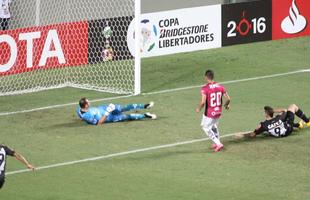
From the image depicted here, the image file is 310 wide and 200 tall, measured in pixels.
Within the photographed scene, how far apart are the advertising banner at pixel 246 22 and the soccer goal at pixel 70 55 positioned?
3746 mm

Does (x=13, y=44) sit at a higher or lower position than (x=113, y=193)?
higher

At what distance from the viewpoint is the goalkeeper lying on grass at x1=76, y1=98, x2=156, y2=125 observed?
78.7 feet

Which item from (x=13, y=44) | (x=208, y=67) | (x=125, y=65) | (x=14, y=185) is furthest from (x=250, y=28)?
(x=14, y=185)

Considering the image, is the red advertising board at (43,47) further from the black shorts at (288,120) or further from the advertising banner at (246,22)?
the black shorts at (288,120)

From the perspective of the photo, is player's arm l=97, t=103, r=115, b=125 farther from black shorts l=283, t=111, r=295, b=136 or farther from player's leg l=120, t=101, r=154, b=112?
black shorts l=283, t=111, r=295, b=136

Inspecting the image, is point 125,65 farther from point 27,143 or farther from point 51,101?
point 27,143

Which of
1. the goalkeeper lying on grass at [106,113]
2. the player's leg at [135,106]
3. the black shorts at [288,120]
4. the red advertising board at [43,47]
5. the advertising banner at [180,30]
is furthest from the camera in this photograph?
the advertising banner at [180,30]

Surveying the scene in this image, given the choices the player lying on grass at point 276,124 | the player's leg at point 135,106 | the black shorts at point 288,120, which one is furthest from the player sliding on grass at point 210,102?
the player's leg at point 135,106

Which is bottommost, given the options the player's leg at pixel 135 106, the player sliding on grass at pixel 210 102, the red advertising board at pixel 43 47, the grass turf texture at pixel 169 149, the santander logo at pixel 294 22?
the grass turf texture at pixel 169 149

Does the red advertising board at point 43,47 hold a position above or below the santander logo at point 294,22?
below

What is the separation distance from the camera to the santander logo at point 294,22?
113ft

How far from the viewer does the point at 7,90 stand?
28.5 meters

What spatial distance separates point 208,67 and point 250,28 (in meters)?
3.52

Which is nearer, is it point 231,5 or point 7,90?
point 7,90
